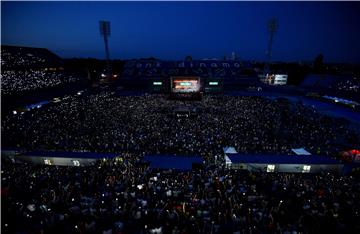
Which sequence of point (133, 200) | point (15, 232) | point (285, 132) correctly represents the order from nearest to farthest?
1. point (15, 232)
2. point (133, 200)
3. point (285, 132)

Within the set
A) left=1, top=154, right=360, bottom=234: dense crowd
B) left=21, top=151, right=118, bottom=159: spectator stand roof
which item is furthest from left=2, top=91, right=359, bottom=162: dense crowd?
left=1, top=154, right=360, bottom=234: dense crowd

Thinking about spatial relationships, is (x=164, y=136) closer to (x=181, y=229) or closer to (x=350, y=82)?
(x=181, y=229)

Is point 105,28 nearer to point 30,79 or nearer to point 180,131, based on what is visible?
point 30,79

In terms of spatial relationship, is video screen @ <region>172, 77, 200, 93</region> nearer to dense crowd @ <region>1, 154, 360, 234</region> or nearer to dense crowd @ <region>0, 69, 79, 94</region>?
dense crowd @ <region>0, 69, 79, 94</region>

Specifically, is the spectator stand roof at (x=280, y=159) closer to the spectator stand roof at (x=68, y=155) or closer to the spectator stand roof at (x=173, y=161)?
the spectator stand roof at (x=173, y=161)

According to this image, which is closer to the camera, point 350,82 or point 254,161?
point 254,161

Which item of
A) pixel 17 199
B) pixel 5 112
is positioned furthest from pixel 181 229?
pixel 5 112
